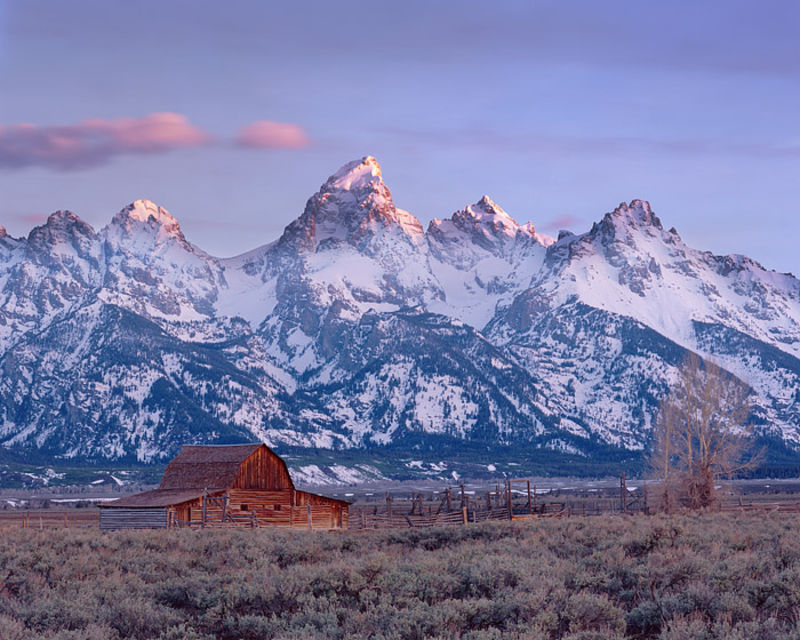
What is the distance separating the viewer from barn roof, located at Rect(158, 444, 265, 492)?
190 feet

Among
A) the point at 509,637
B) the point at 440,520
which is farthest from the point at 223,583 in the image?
the point at 440,520

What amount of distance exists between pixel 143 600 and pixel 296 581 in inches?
118

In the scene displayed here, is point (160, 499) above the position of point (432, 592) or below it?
below

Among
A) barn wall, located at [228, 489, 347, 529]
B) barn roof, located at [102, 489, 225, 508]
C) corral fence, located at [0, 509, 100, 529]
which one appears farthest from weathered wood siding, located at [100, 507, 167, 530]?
barn wall, located at [228, 489, 347, 529]

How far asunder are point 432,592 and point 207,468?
141 feet

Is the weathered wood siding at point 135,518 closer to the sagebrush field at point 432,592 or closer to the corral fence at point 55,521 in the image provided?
the corral fence at point 55,521

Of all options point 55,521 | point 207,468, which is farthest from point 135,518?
point 55,521

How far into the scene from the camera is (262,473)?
196ft

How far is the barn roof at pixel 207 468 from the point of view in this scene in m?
57.9

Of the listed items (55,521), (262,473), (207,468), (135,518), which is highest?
(207,468)

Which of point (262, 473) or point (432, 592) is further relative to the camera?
point (262, 473)

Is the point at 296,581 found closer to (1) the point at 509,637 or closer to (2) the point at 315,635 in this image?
(2) the point at 315,635

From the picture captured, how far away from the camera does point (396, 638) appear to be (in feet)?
48.4

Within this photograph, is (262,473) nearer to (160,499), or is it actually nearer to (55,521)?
(160,499)
